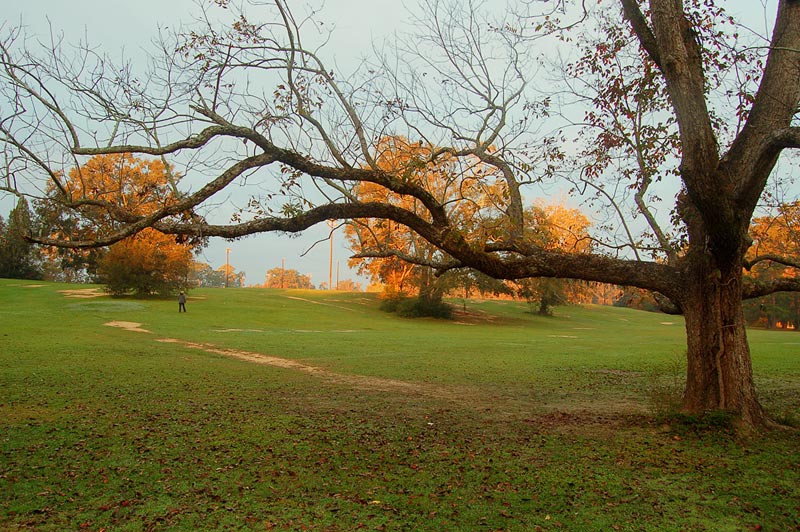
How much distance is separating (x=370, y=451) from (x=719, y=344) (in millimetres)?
5368

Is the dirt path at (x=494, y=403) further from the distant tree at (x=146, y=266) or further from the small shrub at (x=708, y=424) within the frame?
the distant tree at (x=146, y=266)

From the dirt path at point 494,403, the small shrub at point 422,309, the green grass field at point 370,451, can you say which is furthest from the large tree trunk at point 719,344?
the small shrub at point 422,309

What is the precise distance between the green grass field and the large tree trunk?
0.59 meters

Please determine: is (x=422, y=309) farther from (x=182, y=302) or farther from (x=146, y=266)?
(x=146, y=266)

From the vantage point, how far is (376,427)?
30.4ft

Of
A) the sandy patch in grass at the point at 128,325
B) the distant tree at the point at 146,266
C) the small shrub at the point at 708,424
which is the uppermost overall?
the distant tree at the point at 146,266

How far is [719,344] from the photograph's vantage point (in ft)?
28.2

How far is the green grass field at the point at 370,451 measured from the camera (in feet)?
18.6

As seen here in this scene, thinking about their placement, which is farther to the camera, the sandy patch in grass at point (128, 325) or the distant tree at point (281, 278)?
the distant tree at point (281, 278)

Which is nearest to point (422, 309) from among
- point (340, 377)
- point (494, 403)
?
point (340, 377)

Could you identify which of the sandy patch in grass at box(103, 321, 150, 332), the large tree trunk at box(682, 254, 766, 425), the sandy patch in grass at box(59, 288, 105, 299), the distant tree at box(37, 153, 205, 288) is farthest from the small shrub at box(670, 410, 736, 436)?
the sandy patch in grass at box(59, 288, 105, 299)

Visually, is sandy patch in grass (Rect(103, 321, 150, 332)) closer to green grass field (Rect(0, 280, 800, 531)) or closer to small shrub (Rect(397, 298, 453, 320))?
green grass field (Rect(0, 280, 800, 531))

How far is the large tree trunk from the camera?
8492 millimetres

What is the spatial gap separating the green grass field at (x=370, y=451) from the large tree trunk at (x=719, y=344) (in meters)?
0.59
